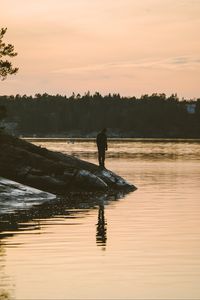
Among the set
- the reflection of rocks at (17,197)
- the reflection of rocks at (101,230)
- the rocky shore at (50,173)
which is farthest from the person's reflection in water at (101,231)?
the rocky shore at (50,173)

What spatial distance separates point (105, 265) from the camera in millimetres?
17844

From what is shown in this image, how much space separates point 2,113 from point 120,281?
2841cm

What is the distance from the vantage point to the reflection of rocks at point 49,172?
4144 cm

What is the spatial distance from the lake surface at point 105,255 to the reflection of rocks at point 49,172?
29.6 feet

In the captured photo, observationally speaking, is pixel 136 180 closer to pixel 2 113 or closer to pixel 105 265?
pixel 2 113

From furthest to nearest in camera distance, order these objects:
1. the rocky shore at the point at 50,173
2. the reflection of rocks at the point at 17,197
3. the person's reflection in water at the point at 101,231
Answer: the rocky shore at the point at 50,173 → the reflection of rocks at the point at 17,197 → the person's reflection in water at the point at 101,231

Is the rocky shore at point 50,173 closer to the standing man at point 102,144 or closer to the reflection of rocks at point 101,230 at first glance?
the standing man at point 102,144

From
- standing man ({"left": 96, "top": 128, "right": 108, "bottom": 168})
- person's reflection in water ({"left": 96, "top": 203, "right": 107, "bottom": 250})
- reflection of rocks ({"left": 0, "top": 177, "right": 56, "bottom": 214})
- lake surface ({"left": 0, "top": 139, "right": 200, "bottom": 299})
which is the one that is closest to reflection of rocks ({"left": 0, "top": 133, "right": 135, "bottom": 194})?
standing man ({"left": 96, "top": 128, "right": 108, "bottom": 168})

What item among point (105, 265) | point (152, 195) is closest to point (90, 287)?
point (105, 265)

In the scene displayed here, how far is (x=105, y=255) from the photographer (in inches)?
762

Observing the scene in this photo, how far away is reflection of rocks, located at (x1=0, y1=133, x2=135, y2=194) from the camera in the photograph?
136 ft

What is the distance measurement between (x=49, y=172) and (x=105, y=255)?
76.3ft

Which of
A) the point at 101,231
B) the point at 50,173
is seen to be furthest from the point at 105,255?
the point at 50,173

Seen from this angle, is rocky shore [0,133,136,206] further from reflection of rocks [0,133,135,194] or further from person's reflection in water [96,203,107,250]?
person's reflection in water [96,203,107,250]
